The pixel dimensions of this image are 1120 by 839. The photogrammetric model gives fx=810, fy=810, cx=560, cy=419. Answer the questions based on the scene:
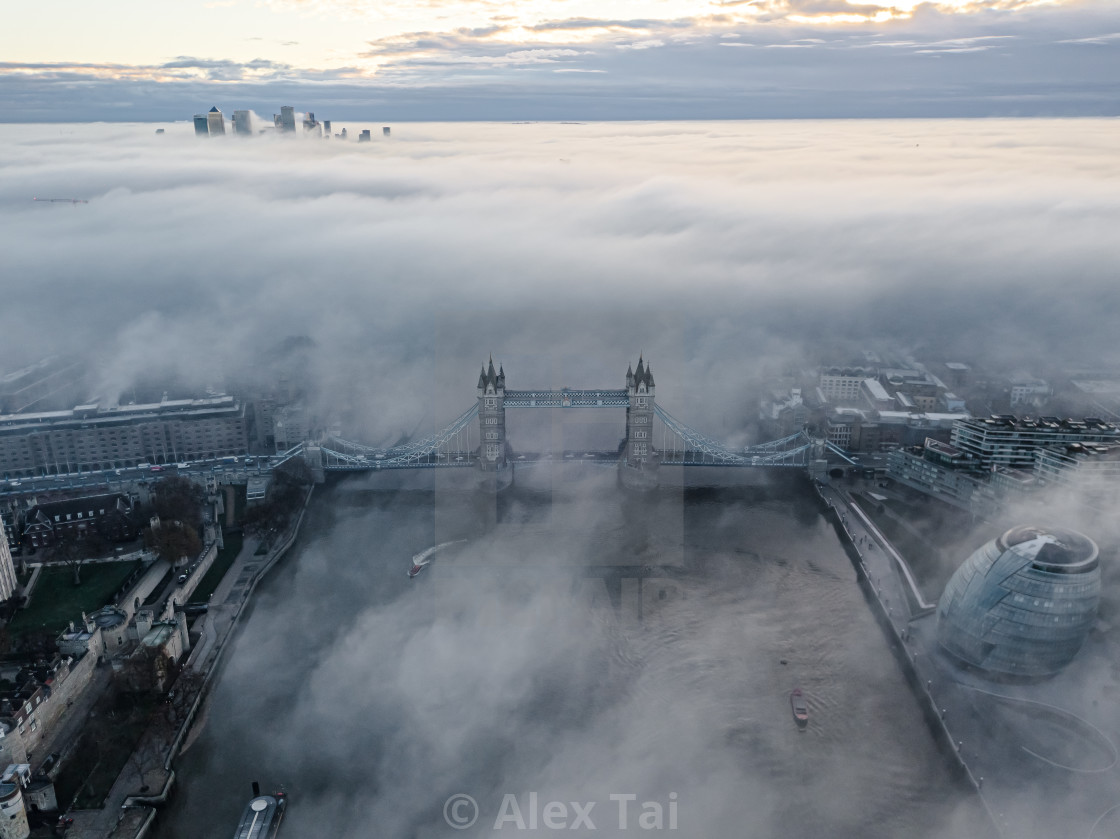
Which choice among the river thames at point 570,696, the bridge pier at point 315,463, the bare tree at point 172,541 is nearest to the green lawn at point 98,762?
the river thames at point 570,696

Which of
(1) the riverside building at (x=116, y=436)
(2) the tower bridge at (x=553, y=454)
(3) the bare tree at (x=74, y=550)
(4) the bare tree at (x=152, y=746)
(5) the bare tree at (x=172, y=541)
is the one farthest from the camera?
(1) the riverside building at (x=116, y=436)

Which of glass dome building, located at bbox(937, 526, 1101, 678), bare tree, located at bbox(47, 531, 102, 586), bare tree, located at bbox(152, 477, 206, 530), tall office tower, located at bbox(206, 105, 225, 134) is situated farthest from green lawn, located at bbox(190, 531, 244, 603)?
tall office tower, located at bbox(206, 105, 225, 134)

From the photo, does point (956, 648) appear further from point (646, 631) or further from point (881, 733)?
point (646, 631)

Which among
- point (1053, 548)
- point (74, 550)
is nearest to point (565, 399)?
point (74, 550)

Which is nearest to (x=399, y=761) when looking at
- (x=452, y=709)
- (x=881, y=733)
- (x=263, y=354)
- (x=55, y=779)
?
(x=452, y=709)

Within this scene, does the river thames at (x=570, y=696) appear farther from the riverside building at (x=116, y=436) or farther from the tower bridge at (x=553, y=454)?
the riverside building at (x=116, y=436)
